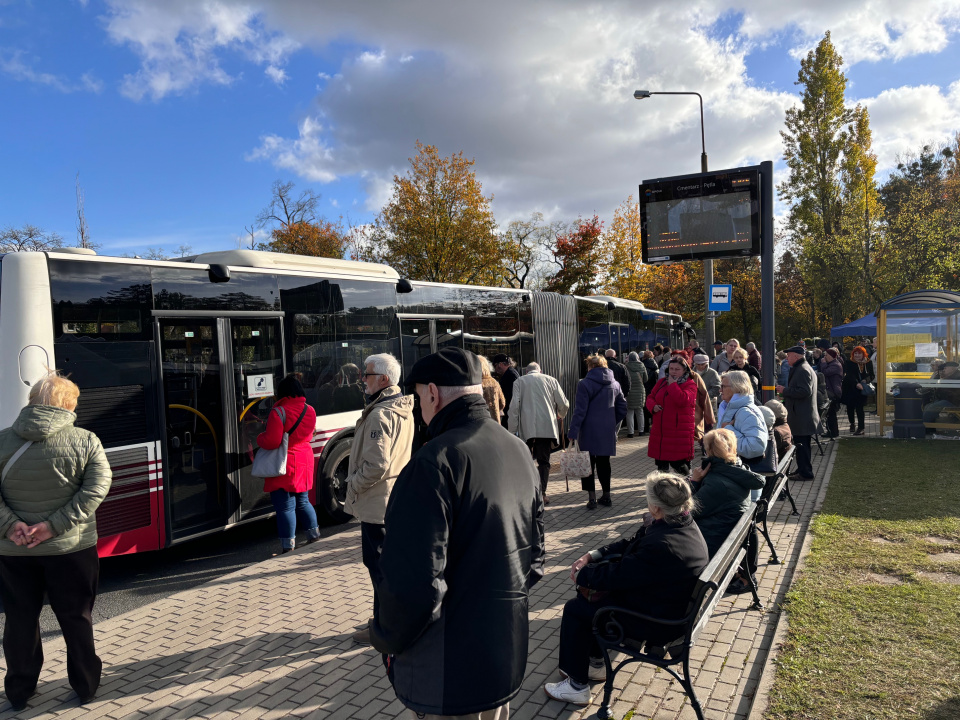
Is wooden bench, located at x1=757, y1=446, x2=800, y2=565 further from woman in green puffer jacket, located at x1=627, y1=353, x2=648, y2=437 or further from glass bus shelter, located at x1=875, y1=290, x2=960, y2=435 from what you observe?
glass bus shelter, located at x1=875, y1=290, x2=960, y2=435

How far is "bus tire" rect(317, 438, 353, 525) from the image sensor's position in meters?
7.72

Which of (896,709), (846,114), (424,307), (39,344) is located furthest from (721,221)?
(846,114)

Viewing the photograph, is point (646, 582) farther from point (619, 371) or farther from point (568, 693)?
point (619, 371)

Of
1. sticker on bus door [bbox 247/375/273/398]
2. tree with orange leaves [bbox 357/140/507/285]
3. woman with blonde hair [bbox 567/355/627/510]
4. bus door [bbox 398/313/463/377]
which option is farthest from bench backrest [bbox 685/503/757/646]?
tree with orange leaves [bbox 357/140/507/285]

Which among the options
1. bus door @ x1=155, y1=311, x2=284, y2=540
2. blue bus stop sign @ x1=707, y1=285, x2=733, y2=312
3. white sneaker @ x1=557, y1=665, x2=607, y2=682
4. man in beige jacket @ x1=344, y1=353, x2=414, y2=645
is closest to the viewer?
white sneaker @ x1=557, y1=665, x2=607, y2=682

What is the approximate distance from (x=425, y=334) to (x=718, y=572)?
21.8ft

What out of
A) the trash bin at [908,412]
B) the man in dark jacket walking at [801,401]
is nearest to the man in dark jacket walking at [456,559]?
the man in dark jacket walking at [801,401]

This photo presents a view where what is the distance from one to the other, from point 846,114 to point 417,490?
141 feet

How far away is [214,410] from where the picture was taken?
656cm

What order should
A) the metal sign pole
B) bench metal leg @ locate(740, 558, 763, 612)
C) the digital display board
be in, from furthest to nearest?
the digital display board → the metal sign pole → bench metal leg @ locate(740, 558, 763, 612)

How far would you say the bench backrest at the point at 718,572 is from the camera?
3.45 metres

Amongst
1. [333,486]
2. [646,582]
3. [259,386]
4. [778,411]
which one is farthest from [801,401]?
[259,386]

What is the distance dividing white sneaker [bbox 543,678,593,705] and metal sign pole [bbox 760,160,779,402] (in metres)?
6.85

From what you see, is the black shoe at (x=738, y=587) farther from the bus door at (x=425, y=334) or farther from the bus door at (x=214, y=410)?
the bus door at (x=425, y=334)
